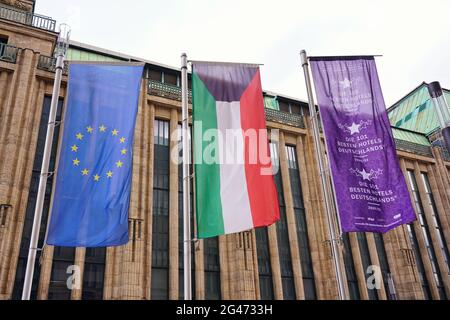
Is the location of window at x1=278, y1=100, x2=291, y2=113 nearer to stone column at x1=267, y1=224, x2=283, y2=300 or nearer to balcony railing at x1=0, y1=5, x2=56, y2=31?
stone column at x1=267, y1=224, x2=283, y2=300

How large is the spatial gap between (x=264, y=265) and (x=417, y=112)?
121 ft

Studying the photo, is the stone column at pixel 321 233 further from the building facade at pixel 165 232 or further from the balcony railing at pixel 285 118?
the balcony railing at pixel 285 118

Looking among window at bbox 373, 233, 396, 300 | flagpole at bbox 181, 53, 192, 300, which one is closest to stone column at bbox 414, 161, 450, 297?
window at bbox 373, 233, 396, 300

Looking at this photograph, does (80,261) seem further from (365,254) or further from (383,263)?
(383,263)

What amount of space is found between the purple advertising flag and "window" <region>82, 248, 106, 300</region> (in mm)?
16456

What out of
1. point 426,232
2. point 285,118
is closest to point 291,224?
point 285,118

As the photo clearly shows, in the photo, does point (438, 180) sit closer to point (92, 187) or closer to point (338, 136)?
point (338, 136)

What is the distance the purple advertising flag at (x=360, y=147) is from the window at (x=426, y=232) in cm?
2738

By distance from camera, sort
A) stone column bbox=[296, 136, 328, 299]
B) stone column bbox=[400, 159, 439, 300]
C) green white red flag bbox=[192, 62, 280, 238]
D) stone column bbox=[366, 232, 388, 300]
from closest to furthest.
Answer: green white red flag bbox=[192, 62, 280, 238], stone column bbox=[296, 136, 328, 299], stone column bbox=[366, 232, 388, 300], stone column bbox=[400, 159, 439, 300]

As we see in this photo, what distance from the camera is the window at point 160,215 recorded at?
25656 millimetres

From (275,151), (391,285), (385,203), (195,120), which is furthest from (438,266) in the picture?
(195,120)

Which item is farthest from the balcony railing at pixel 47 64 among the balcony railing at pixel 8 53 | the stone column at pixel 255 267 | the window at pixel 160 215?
the stone column at pixel 255 267

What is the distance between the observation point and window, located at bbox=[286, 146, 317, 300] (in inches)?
1204
